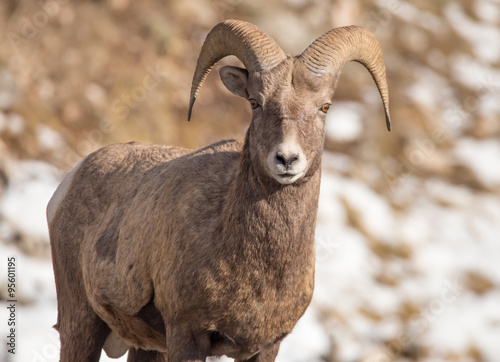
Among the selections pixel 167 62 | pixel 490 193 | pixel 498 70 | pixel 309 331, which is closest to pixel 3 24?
pixel 167 62

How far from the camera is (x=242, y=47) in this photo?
627 cm

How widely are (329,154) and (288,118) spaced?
1504 cm

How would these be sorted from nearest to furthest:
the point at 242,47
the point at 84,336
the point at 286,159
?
1. the point at 286,159
2. the point at 242,47
3. the point at 84,336

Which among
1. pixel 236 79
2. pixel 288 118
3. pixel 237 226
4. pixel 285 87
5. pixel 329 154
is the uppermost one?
pixel 329 154

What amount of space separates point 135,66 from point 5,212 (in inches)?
250

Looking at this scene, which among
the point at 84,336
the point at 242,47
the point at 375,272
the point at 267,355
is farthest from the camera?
the point at 375,272

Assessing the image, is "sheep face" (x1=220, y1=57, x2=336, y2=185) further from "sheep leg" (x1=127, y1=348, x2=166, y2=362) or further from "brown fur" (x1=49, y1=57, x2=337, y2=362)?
"sheep leg" (x1=127, y1=348, x2=166, y2=362)

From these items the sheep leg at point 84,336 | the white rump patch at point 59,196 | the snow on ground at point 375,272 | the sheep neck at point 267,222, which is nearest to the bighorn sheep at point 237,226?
the sheep neck at point 267,222

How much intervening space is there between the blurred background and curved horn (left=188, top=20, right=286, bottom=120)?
6.40 metres

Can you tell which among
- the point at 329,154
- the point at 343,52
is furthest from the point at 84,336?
the point at 329,154

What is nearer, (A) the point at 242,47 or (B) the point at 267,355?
(A) the point at 242,47

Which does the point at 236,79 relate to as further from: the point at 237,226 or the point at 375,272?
the point at 375,272

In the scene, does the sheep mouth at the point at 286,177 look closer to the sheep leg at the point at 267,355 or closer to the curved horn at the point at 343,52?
the curved horn at the point at 343,52

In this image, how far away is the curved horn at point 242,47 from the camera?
20.0ft
